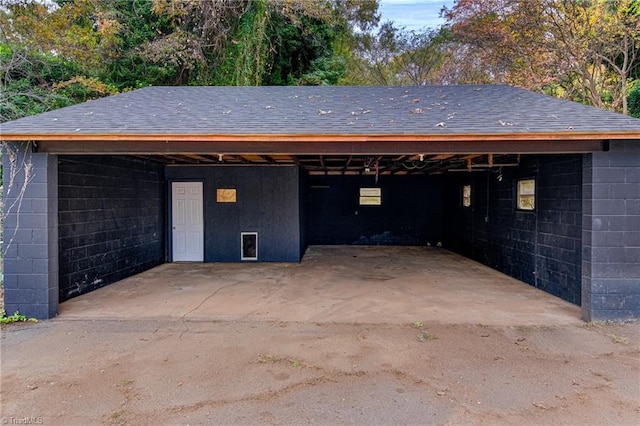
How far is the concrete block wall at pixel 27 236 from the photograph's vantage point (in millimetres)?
4133

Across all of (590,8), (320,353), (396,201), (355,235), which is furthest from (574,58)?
(320,353)

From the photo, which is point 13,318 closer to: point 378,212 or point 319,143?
point 319,143

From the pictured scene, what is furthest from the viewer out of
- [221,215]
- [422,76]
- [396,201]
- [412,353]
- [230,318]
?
[422,76]

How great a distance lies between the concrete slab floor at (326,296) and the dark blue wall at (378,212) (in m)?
3.42

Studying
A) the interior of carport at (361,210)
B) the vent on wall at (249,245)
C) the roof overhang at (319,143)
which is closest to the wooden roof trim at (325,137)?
the roof overhang at (319,143)

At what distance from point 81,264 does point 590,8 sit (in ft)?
42.5

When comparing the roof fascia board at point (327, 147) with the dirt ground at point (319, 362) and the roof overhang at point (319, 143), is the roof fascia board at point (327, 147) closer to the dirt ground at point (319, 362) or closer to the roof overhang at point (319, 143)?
the roof overhang at point (319, 143)

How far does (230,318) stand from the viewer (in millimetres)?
4270

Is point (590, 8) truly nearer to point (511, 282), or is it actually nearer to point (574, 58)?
point (574, 58)

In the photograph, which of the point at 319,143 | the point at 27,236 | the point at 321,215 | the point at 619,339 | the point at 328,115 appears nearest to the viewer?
the point at 619,339

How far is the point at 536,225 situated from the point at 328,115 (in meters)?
3.88

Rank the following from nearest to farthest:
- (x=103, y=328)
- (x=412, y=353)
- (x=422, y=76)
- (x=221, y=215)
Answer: (x=412, y=353) → (x=103, y=328) → (x=221, y=215) → (x=422, y=76)

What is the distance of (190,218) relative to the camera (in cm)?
803

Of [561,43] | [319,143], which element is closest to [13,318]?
[319,143]
